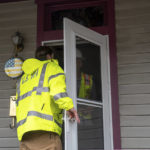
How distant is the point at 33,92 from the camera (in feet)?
9.16

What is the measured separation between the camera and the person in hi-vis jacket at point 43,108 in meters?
2.64

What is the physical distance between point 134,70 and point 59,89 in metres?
1.22

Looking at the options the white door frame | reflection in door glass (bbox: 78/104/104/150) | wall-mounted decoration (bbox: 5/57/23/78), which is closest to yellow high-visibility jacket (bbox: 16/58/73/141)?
the white door frame

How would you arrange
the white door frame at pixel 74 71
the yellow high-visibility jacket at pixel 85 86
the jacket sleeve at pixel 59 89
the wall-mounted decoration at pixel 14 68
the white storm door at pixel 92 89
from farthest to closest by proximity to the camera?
1. the wall-mounted decoration at pixel 14 68
2. the yellow high-visibility jacket at pixel 85 86
3. the white storm door at pixel 92 89
4. the white door frame at pixel 74 71
5. the jacket sleeve at pixel 59 89

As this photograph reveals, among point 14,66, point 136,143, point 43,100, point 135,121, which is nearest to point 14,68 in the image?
point 14,66

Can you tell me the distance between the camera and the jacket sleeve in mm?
2602

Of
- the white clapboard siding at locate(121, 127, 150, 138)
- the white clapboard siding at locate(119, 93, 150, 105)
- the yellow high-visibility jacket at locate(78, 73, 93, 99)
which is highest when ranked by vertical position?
the yellow high-visibility jacket at locate(78, 73, 93, 99)

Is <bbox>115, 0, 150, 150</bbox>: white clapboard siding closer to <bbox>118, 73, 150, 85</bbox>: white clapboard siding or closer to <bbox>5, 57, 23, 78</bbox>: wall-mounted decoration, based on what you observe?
<bbox>118, 73, 150, 85</bbox>: white clapboard siding

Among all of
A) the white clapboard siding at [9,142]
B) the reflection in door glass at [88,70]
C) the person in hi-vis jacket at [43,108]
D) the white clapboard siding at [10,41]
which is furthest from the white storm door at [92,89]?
the white clapboard siding at [9,142]

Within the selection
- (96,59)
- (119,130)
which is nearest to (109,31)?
(96,59)

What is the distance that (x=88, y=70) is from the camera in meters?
3.38

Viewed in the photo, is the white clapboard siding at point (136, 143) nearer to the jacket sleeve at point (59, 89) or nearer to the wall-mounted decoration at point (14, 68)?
the jacket sleeve at point (59, 89)

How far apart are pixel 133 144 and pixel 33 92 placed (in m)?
1.28

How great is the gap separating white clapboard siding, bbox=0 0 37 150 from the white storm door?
834 mm
